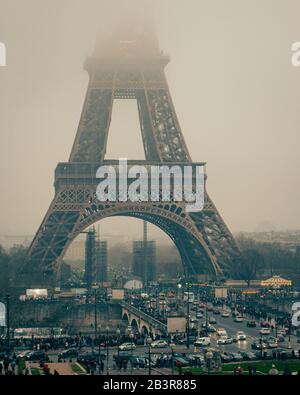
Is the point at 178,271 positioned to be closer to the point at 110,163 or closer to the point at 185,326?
the point at 110,163

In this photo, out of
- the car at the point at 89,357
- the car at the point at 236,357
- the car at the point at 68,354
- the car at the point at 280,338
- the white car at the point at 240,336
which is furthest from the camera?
the white car at the point at 240,336

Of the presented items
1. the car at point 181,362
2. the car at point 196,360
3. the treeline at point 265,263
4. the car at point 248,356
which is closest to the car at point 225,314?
the car at point 248,356

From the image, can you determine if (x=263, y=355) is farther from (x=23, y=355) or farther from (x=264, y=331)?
(x=23, y=355)

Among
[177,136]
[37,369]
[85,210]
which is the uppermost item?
[177,136]

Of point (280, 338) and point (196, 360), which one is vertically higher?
point (280, 338)

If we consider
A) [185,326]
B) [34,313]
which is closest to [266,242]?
[34,313]

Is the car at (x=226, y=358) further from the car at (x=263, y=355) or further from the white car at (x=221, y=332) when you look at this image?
the white car at (x=221, y=332)

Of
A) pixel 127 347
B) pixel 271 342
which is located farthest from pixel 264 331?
pixel 127 347
